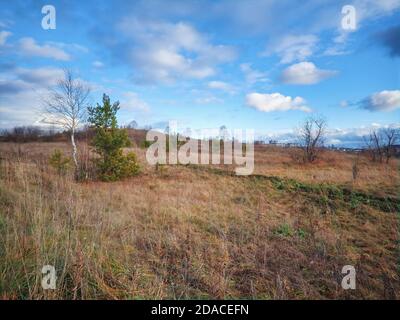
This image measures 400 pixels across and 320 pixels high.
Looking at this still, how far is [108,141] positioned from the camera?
11742mm

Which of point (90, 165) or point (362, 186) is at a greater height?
point (90, 165)

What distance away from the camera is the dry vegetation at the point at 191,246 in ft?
9.52

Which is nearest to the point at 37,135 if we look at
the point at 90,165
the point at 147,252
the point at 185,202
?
the point at 90,165

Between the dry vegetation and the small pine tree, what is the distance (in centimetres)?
342

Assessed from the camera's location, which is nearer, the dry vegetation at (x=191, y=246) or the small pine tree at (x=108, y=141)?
the dry vegetation at (x=191, y=246)

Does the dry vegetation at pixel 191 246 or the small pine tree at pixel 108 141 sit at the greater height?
the small pine tree at pixel 108 141

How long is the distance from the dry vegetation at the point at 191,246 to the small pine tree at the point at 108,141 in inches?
135

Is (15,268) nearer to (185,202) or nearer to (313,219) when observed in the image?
(185,202)

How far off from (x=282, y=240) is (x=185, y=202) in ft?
13.0

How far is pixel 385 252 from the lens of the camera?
525 centimetres

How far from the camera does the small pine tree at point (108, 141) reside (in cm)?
1171

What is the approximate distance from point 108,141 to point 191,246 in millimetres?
8781

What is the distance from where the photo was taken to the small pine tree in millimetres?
11711
